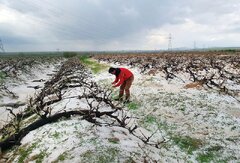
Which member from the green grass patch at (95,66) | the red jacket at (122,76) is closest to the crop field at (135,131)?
the red jacket at (122,76)

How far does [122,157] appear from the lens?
778 cm

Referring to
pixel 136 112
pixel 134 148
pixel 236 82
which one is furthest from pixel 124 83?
pixel 236 82

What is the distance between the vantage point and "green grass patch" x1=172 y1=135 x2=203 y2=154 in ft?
31.7

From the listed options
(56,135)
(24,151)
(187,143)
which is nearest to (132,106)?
(187,143)

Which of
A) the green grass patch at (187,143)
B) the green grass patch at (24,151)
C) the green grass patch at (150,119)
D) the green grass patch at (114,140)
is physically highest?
the green grass patch at (114,140)

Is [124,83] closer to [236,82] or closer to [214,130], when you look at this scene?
[214,130]

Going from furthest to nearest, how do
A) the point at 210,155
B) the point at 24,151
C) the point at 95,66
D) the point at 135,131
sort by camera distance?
the point at 95,66 < the point at 135,131 < the point at 210,155 < the point at 24,151

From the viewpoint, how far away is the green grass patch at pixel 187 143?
9663mm

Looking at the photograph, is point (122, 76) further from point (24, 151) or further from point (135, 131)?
point (24, 151)

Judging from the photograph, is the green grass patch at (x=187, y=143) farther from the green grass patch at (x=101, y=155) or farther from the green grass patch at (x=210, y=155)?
the green grass patch at (x=101, y=155)

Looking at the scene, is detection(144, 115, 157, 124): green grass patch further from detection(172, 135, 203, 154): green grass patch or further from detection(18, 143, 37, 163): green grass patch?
detection(18, 143, 37, 163): green grass patch

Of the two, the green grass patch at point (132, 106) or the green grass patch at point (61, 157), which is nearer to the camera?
the green grass patch at point (61, 157)

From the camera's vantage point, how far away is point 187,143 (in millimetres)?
10062

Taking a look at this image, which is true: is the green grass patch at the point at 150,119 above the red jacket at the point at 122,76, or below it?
below
